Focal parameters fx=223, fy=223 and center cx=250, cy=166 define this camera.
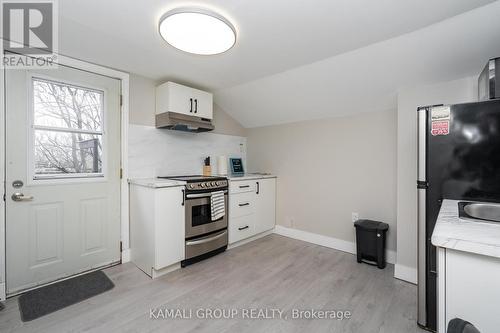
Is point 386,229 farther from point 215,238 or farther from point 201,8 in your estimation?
point 201,8

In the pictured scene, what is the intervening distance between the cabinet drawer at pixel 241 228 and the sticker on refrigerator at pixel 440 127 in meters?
2.29

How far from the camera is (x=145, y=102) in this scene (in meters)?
2.76

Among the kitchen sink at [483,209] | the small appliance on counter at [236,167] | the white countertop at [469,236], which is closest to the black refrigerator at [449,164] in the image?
the kitchen sink at [483,209]

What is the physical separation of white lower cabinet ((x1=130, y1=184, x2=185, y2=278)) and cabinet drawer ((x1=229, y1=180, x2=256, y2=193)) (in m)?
0.76

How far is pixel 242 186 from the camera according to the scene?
10.2 ft

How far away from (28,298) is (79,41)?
224 cm

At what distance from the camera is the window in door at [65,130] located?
2027mm

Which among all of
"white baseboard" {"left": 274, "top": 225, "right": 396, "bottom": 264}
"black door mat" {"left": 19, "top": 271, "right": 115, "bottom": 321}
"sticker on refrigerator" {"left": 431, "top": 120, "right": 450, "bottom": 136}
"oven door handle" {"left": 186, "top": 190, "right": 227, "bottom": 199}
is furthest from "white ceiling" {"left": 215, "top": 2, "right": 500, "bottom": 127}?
"black door mat" {"left": 19, "top": 271, "right": 115, "bottom": 321}

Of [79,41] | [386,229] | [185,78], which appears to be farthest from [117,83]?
[386,229]

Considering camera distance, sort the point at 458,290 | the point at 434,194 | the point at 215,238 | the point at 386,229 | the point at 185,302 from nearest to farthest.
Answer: the point at 458,290, the point at 434,194, the point at 185,302, the point at 386,229, the point at 215,238

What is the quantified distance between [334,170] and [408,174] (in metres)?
0.92

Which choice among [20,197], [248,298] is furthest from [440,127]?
[20,197]

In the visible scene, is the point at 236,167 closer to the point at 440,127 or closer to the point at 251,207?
the point at 251,207

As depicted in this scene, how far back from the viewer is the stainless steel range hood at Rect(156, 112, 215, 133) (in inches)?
104
